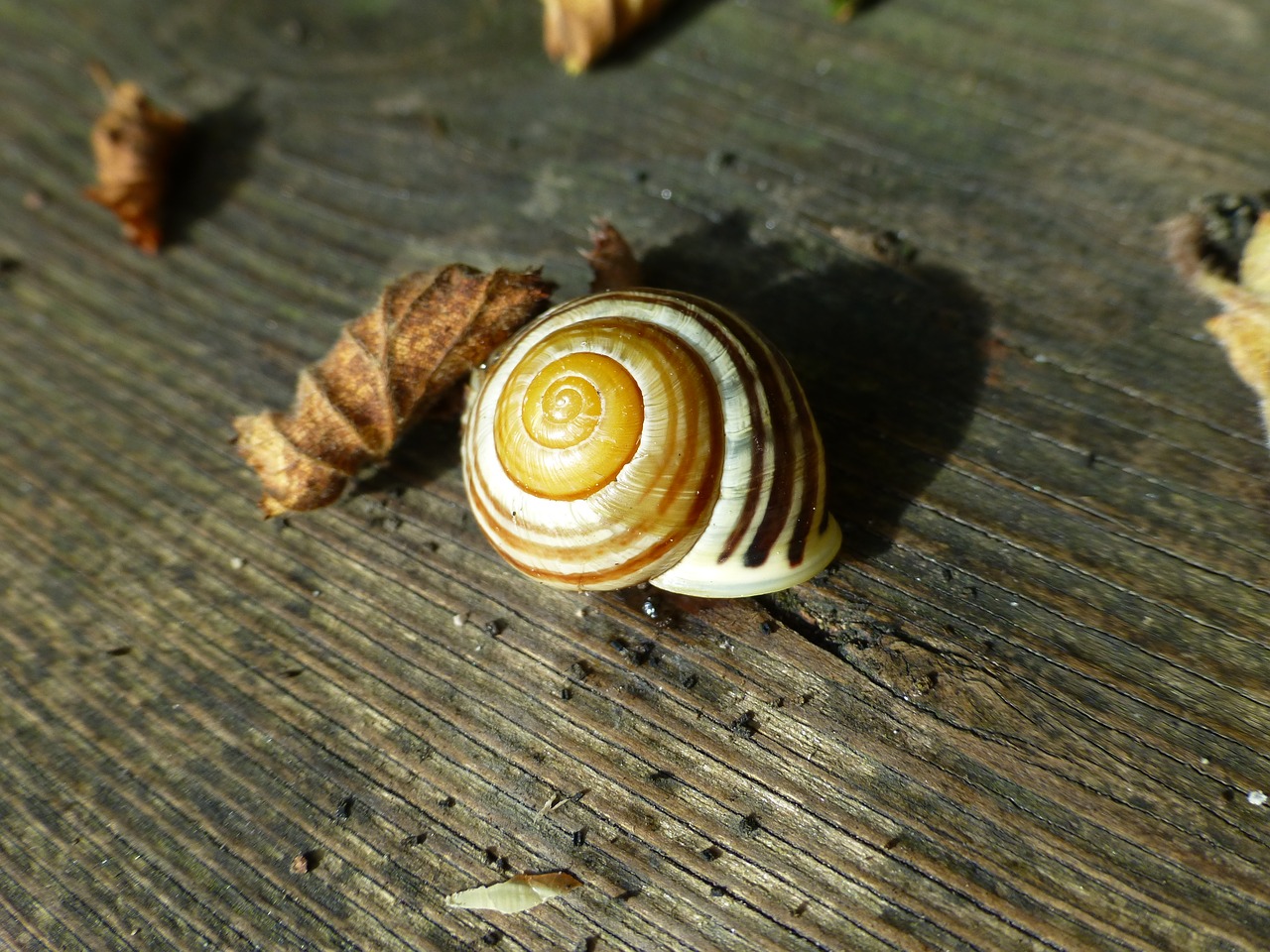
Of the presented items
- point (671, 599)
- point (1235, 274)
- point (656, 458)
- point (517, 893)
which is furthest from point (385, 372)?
point (1235, 274)

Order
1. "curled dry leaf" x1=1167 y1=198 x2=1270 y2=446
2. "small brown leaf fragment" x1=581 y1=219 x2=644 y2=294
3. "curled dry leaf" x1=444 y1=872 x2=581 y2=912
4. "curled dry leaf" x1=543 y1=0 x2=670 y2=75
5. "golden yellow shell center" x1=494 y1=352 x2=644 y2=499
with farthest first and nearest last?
1. "curled dry leaf" x1=543 y1=0 x2=670 y2=75
2. "small brown leaf fragment" x1=581 y1=219 x2=644 y2=294
3. "curled dry leaf" x1=1167 y1=198 x2=1270 y2=446
4. "golden yellow shell center" x1=494 y1=352 x2=644 y2=499
5. "curled dry leaf" x1=444 y1=872 x2=581 y2=912

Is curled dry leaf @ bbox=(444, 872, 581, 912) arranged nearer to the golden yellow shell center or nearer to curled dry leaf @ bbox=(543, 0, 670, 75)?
the golden yellow shell center

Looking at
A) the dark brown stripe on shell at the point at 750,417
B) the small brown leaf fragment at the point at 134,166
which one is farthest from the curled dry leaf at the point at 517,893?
the small brown leaf fragment at the point at 134,166

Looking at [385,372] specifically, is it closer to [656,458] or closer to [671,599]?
[656,458]

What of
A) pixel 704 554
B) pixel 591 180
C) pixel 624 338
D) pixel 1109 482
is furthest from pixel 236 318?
pixel 1109 482

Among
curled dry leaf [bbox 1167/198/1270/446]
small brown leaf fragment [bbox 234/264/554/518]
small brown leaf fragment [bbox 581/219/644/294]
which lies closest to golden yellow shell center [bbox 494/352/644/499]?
small brown leaf fragment [bbox 234/264/554/518]

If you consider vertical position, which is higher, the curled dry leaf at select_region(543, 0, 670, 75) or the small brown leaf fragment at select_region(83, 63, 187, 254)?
the curled dry leaf at select_region(543, 0, 670, 75)

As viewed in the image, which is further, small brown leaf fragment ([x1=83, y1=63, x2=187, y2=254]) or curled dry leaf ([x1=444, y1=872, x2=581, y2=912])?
small brown leaf fragment ([x1=83, y1=63, x2=187, y2=254])
